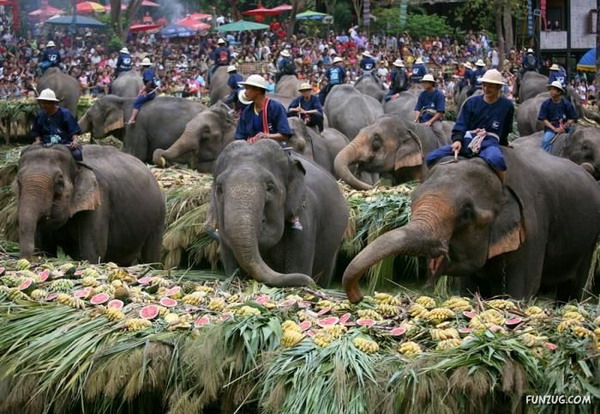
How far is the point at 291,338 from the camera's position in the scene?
6789 millimetres

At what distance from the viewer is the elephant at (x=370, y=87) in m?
26.6

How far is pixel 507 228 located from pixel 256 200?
1.95 m

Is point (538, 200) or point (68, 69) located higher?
point (538, 200)

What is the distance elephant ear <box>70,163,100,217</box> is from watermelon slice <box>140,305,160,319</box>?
138 inches

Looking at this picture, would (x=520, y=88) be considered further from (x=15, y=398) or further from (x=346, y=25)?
(x=15, y=398)

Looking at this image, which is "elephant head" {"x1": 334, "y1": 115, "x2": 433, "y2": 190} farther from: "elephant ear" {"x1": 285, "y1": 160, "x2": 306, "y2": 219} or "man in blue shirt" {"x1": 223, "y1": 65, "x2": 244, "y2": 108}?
"elephant ear" {"x1": 285, "y1": 160, "x2": 306, "y2": 219}

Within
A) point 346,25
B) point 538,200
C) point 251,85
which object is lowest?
point 346,25

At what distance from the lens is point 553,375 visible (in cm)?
609

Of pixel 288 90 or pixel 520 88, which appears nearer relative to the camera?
pixel 288 90

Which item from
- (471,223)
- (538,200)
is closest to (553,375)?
(471,223)

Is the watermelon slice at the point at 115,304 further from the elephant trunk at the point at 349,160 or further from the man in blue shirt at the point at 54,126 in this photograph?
the elephant trunk at the point at 349,160

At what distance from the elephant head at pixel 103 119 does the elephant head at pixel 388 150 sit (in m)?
5.48

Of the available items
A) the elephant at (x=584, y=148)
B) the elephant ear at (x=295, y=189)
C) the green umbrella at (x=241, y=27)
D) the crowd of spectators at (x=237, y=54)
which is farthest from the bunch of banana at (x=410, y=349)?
the green umbrella at (x=241, y=27)

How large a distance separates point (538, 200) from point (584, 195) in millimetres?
1197
